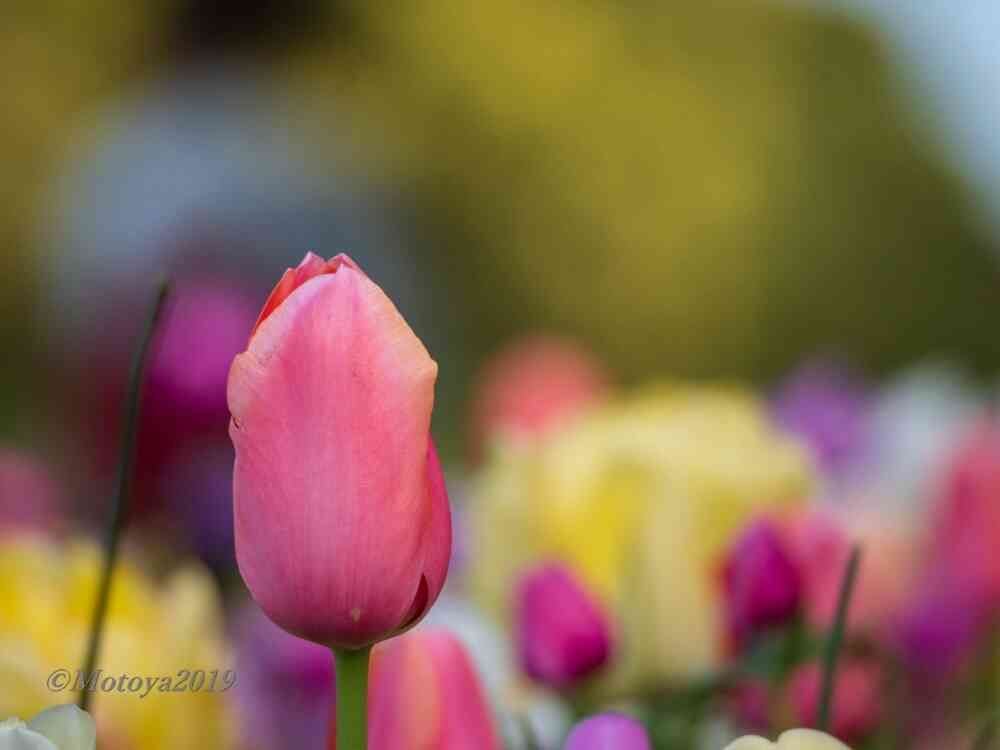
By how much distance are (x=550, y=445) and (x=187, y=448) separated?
0.26 metres

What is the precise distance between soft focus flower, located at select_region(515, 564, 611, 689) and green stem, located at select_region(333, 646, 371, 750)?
0.58 feet

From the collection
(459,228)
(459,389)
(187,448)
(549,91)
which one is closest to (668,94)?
(549,91)

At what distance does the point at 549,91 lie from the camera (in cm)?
532

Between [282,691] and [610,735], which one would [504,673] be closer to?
[282,691]

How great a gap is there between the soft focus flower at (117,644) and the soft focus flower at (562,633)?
3.2 inches

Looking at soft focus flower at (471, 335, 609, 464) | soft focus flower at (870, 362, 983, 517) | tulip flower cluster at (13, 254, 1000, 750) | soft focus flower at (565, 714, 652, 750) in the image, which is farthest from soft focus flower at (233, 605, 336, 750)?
soft focus flower at (471, 335, 609, 464)

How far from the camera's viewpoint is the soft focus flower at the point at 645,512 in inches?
18.3

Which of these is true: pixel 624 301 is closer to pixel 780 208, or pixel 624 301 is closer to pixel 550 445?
pixel 780 208

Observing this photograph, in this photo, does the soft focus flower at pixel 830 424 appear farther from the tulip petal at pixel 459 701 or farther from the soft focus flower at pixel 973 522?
the tulip petal at pixel 459 701

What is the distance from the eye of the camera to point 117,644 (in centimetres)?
35

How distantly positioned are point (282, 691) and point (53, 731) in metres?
0.25

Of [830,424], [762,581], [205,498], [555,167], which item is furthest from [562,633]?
[555,167]

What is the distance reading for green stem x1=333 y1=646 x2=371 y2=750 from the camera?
0.22 meters

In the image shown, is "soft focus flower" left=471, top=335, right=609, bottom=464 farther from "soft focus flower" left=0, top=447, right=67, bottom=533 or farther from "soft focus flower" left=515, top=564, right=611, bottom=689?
"soft focus flower" left=515, top=564, right=611, bottom=689
